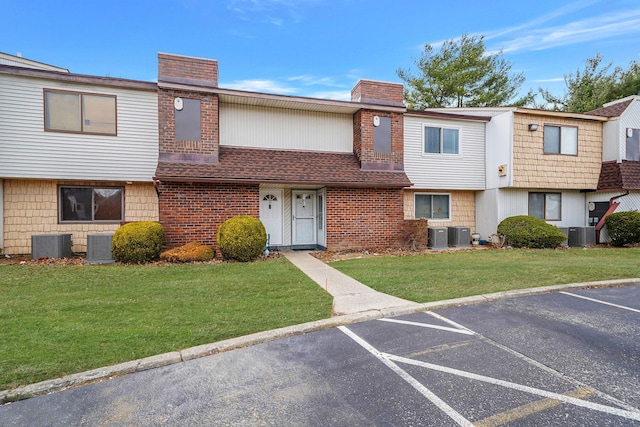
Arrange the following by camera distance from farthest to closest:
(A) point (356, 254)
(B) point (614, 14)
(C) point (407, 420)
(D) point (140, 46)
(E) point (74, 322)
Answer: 1. (D) point (140, 46)
2. (B) point (614, 14)
3. (A) point (356, 254)
4. (E) point (74, 322)
5. (C) point (407, 420)

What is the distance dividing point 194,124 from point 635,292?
1208 cm

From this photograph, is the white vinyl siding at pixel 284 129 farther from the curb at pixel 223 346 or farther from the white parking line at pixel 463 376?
the white parking line at pixel 463 376

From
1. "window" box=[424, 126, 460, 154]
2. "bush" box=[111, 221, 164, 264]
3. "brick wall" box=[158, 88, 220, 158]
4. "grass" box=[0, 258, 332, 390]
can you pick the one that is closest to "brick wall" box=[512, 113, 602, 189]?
"window" box=[424, 126, 460, 154]

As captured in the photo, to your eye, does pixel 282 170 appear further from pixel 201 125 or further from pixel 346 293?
pixel 346 293

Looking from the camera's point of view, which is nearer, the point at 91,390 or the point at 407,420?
the point at 407,420

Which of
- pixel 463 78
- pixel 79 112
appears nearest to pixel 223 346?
pixel 79 112

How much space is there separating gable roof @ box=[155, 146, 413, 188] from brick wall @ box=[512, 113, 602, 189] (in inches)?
207

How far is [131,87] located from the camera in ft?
34.9

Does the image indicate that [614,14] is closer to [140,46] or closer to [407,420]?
[407,420]

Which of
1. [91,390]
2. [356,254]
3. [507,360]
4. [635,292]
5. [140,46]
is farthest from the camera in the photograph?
[140,46]

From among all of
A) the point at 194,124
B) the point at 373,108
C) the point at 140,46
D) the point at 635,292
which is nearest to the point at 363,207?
the point at 373,108

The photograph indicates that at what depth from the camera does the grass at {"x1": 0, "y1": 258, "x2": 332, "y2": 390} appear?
3.54 metres

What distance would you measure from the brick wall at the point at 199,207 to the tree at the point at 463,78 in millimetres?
20780

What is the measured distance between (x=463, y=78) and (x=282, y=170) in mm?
20717
